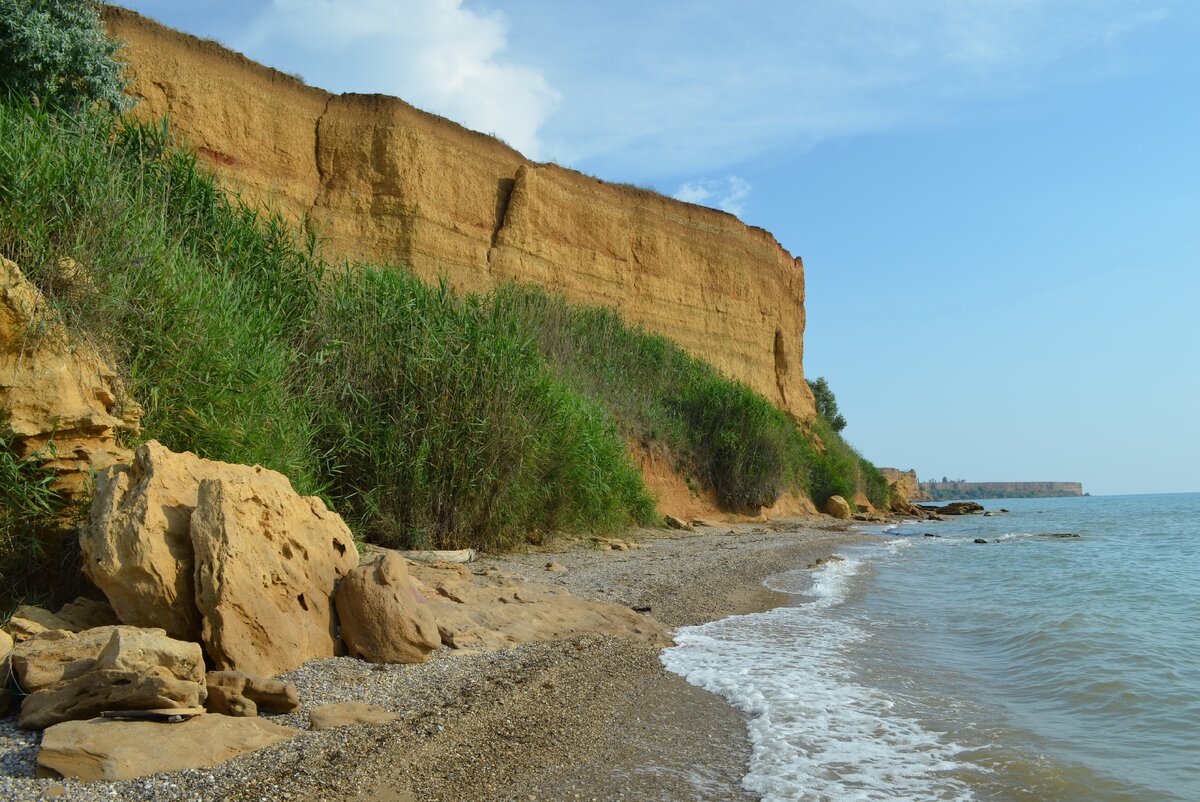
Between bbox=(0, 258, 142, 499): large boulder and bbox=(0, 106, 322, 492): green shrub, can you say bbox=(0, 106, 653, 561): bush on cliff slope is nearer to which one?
bbox=(0, 106, 322, 492): green shrub

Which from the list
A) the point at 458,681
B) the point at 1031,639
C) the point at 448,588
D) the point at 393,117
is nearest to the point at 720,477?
the point at 393,117

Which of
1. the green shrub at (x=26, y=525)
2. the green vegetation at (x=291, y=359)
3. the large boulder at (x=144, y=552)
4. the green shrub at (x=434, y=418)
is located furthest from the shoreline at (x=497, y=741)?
the green shrub at (x=434, y=418)

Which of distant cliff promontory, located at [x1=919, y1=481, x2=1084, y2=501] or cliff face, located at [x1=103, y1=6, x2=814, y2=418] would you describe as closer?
cliff face, located at [x1=103, y1=6, x2=814, y2=418]

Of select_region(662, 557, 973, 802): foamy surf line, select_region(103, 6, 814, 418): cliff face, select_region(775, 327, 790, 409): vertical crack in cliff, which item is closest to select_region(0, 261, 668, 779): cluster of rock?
select_region(662, 557, 973, 802): foamy surf line

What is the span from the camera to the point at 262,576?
4137 mm

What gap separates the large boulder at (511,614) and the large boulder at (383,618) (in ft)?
→ 1.12

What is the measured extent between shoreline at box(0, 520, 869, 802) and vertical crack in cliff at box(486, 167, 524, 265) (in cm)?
1491

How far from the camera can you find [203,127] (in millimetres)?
14414

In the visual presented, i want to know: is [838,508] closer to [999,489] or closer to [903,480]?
[903,480]

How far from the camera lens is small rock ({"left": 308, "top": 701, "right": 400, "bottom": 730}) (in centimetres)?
345

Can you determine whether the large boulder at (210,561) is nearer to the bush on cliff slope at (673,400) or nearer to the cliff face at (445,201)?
the cliff face at (445,201)

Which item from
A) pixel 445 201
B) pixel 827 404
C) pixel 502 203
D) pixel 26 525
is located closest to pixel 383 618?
pixel 26 525

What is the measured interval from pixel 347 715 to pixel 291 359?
14.4 feet

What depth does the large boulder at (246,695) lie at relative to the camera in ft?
11.0
